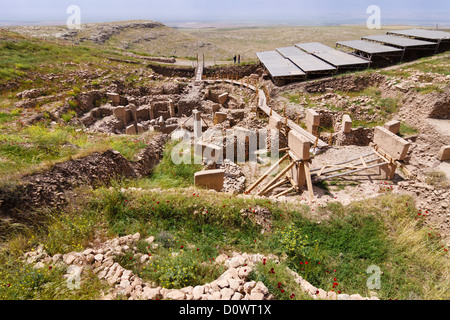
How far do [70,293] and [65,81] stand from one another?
69.5ft

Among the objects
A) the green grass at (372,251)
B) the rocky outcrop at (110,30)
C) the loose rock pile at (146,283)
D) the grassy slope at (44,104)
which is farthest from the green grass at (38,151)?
the rocky outcrop at (110,30)

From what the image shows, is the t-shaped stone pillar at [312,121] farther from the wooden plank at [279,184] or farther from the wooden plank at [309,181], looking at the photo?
the wooden plank at [309,181]

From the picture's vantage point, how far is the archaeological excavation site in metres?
4.75

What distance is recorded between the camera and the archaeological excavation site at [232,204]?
15.6 ft

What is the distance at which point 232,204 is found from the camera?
6.95 meters

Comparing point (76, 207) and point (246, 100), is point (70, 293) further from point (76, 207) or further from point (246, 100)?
point (246, 100)

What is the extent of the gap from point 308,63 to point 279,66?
8.97 feet

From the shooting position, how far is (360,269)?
572cm

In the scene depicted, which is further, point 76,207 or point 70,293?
point 76,207

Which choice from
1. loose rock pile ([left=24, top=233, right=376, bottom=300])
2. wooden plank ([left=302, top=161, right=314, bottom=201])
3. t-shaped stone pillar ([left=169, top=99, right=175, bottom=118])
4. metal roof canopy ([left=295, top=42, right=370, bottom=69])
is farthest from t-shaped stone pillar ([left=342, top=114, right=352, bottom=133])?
t-shaped stone pillar ([left=169, top=99, right=175, bottom=118])

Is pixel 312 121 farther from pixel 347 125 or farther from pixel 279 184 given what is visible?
pixel 279 184

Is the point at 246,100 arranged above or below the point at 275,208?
above

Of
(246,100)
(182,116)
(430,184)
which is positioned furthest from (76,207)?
(246,100)

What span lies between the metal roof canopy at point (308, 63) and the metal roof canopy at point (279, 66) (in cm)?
45
